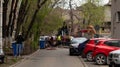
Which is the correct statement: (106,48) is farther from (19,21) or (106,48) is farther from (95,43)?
(19,21)

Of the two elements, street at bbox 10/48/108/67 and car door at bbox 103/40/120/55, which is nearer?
car door at bbox 103/40/120/55

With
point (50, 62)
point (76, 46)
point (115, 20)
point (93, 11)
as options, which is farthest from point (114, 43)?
point (93, 11)

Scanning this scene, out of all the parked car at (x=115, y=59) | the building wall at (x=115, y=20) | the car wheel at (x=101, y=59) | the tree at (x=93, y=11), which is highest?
the tree at (x=93, y=11)

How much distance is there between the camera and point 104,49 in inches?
1031

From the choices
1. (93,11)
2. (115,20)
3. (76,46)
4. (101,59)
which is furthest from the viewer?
(93,11)

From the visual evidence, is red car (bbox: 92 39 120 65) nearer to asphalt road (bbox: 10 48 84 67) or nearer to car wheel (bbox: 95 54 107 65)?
car wheel (bbox: 95 54 107 65)

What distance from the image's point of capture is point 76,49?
1501 inches

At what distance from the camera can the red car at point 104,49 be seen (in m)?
26.0

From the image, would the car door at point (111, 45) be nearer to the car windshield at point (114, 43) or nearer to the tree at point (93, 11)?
the car windshield at point (114, 43)

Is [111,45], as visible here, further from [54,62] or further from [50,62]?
[50,62]

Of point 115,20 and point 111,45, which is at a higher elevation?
point 115,20

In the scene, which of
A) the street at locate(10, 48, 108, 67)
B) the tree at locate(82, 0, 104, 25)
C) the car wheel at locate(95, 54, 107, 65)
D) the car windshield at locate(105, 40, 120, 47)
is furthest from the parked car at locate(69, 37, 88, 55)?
the tree at locate(82, 0, 104, 25)

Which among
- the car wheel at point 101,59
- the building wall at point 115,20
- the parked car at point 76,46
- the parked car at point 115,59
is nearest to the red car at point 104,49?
the car wheel at point 101,59

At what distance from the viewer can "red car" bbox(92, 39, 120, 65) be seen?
85.3 feet
